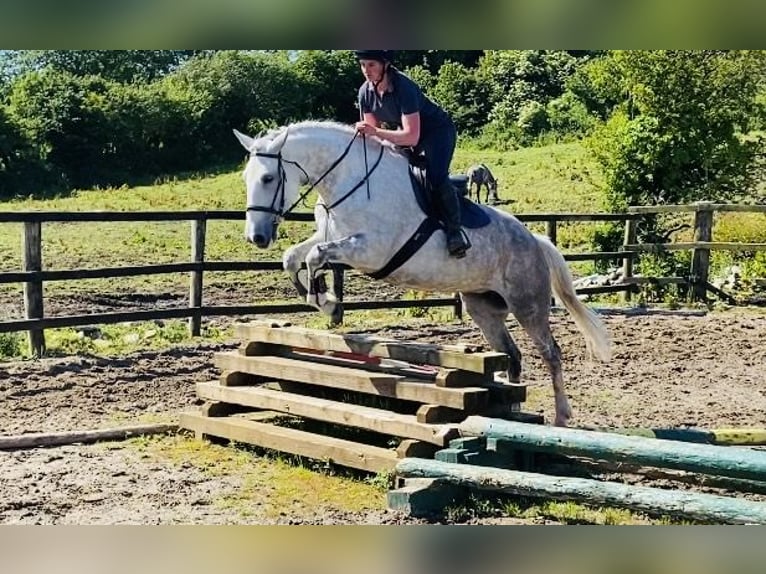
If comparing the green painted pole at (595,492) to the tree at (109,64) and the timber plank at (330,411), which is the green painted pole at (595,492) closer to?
the timber plank at (330,411)

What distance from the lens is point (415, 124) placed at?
506cm

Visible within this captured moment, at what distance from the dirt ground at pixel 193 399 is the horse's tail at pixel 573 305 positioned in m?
0.50

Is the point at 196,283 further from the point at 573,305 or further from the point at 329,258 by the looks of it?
the point at 329,258

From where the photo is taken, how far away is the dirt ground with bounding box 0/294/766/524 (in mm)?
4457

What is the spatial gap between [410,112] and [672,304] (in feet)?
26.3

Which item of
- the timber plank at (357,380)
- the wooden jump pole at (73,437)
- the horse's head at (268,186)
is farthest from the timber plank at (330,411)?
the horse's head at (268,186)

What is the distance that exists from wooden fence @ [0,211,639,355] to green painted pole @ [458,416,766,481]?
192 inches

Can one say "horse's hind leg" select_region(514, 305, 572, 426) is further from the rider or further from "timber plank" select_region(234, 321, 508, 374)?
"timber plank" select_region(234, 321, 508, 374)

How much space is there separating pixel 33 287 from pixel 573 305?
4656 mm

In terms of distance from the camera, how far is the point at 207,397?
6.04 m

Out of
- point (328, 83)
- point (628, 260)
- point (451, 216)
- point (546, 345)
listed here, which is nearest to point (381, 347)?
point (451, 216)

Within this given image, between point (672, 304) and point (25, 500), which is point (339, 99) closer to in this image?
point (672, 304)

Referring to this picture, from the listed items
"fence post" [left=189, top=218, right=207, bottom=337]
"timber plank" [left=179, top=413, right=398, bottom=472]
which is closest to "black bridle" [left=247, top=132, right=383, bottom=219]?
"timber plank" [left=179, top=413, right=398, bottom=472]
